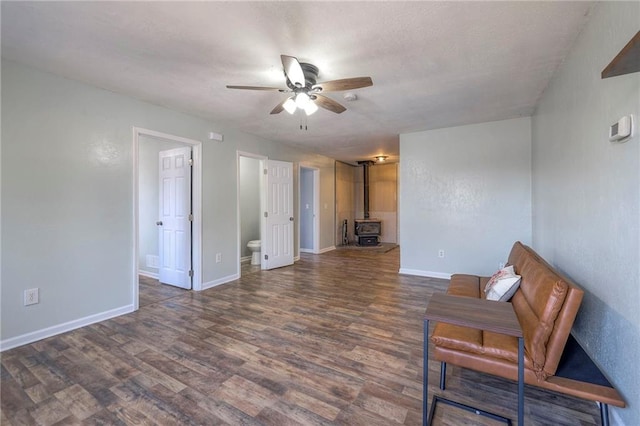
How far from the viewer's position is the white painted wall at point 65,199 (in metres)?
2.38

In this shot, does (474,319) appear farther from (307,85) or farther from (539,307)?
(307,85)

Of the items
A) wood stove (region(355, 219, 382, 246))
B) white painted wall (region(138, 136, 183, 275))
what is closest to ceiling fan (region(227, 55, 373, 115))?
white painted wall (region(138, 136, 183, 275))

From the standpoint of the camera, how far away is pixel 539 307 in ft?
5.22

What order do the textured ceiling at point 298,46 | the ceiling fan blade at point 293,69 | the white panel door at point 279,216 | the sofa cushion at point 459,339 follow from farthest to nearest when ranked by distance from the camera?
the white panel door at point 279,216, the ceiling fan blade at point 293,69, the textured ceiling at point 298,46, the sofa cushion at point 459,339

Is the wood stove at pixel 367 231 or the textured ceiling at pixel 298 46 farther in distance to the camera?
the wood stove at pixel 367 231

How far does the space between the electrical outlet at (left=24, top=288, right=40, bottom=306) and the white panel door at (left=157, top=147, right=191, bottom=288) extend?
5.38ft

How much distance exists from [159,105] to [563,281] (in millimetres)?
4162

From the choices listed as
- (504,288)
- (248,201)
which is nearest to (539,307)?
(504,288)

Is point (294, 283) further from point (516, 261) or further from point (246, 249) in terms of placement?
point (516, 261)

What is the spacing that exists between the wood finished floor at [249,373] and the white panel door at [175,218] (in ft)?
2.51

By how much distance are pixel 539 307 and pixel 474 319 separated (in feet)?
1.74

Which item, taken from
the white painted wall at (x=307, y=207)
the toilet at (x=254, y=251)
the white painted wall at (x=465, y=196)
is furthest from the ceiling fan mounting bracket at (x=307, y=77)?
the white painted wall at (x=307, y=207)

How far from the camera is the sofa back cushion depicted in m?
1.44

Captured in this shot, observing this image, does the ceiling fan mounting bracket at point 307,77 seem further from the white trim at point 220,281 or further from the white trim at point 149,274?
the white trim at point 149,274
